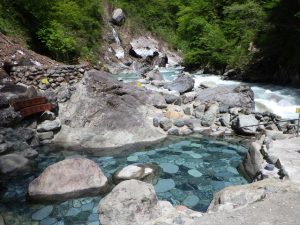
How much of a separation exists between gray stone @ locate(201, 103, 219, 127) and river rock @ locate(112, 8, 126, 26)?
69.0ft

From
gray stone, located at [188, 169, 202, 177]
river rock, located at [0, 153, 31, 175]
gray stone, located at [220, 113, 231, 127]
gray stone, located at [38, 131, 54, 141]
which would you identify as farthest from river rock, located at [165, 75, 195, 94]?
river rock, located at [0, 153, 31, 175]

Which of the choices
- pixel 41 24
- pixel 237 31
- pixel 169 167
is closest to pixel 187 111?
pixel 169 167

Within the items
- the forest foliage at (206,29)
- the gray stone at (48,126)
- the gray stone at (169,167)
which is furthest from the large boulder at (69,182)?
the forest foliage at (206,29)

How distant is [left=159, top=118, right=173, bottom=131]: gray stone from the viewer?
8.91 metres

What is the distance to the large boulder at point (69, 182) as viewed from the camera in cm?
548

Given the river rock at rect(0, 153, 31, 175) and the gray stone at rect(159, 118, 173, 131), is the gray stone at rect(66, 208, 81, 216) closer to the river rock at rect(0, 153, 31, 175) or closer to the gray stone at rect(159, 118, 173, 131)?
the river rock at rect(0, 153, 31, 175)

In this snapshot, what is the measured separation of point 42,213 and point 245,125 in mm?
5547

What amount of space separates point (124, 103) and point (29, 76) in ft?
9.31

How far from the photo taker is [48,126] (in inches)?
337

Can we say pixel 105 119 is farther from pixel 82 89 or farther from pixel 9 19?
pixel 9 19

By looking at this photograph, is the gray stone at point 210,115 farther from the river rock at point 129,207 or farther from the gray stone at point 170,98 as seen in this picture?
the river rock at point 129,207

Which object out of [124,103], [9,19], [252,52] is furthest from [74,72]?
[252,52]

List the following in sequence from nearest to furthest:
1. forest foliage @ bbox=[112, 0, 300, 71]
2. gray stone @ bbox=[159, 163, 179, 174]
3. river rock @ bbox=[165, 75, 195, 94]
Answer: gray stone @ bbox=[159, 163, 179, 174] < river rock @ bbox=[165, 75, 195, 94] < forest foliage @ bbox=[112, 0, 300, 71]

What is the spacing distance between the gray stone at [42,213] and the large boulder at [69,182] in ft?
0.71
